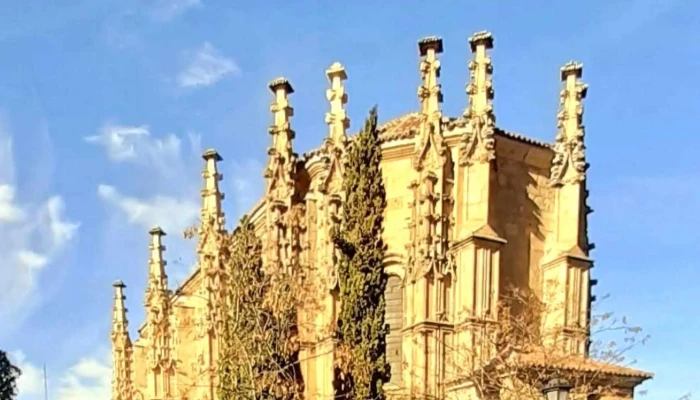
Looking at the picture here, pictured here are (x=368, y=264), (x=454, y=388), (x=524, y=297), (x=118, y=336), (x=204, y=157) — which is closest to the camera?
(x=368, y=264)

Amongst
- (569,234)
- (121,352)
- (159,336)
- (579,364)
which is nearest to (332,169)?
(569,234)

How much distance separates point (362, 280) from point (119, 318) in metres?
27.4

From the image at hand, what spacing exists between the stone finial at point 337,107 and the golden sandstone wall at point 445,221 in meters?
0.03

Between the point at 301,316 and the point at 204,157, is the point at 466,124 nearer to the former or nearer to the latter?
the point at 301,316

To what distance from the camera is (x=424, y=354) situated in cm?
2131

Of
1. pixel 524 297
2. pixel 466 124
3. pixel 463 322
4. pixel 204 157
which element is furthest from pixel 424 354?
pixel 204 157

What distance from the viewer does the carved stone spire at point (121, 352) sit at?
4188cm

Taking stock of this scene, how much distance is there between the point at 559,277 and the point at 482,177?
2.99 m

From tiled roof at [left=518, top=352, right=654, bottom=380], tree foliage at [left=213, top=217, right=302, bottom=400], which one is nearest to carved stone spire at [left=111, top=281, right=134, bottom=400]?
tree foliage at [left=213, top=217, right=302, bottom=400]

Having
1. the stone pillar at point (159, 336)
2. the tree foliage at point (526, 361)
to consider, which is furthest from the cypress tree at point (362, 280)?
the stone pillar at point (159, 336)

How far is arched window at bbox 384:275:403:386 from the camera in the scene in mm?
23062

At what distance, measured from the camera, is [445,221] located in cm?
2214

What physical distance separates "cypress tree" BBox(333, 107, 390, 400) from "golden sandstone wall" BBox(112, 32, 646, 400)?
2941 mm

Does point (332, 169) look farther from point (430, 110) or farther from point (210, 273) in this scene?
point (210, 273)
